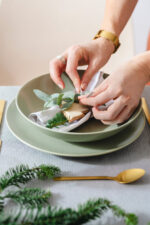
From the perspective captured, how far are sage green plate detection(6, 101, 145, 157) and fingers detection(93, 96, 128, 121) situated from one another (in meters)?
0.06

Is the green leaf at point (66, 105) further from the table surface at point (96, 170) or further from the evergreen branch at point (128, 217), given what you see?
the evergreen branch at point (128, 217)

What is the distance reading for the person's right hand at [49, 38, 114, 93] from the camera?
1.03 meters

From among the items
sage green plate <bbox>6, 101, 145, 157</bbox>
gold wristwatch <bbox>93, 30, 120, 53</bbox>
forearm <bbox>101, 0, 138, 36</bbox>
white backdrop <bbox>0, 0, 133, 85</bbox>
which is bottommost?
sage green plate <bbox>6, 101, 145, 157</bbox>

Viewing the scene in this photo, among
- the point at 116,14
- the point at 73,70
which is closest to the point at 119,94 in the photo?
the point at 73,70

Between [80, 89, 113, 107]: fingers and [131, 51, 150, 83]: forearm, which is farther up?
[131, 51, 150, 83]: forearm

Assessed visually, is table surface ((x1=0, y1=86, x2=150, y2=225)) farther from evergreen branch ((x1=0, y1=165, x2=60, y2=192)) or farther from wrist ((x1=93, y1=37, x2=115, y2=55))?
wrist ((x1=93, y1=37, x2=115, y2=55))

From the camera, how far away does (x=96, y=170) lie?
76 centimetres

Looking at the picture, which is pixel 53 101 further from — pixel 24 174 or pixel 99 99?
pixel 24 174

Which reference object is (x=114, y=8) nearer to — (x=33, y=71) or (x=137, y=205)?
(x=33, y=71)

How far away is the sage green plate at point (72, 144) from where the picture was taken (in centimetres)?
78

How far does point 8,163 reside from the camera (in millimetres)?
775

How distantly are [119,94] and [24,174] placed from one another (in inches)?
12.5

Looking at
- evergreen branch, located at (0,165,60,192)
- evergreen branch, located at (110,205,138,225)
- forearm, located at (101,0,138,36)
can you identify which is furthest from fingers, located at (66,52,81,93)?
evergreen branch, located at (110,205,138,225)

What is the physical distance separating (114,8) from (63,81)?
39 cm
